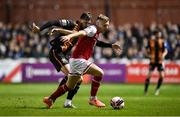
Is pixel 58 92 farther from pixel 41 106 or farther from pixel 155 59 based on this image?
pixel 155 59

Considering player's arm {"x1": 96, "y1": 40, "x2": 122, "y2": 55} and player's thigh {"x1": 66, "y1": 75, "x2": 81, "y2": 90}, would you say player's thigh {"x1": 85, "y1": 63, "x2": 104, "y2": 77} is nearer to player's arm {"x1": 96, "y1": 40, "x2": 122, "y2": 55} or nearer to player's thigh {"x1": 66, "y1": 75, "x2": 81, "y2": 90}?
player's thigh {"x1": 66, "y1": 75, "x2": 81, "y2": 90}

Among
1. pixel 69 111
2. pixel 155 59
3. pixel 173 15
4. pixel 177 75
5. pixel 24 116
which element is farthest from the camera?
pixel 173 15

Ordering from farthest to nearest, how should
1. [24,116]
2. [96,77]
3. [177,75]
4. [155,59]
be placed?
[177,75] < [155,59] < [96,77] < [24,116]

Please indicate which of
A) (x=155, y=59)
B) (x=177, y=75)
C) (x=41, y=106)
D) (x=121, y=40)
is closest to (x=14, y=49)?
(x=121, y=40)

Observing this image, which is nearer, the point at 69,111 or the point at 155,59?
the point at 69,111

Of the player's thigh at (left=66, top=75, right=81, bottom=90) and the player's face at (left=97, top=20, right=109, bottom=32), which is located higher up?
the player's face at (left=97, top=20, right=109, bottom=32)

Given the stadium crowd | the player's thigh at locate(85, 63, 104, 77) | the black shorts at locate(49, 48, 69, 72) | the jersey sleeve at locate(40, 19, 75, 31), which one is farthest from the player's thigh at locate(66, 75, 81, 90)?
the stadium crowd

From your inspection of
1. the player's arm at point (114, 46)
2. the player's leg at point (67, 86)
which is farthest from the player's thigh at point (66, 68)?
the player's leg at point (67, 86)

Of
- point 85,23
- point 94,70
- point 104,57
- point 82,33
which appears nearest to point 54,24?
point 85,23

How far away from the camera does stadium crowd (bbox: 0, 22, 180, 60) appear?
110 feet

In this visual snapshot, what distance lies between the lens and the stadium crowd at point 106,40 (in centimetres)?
3341

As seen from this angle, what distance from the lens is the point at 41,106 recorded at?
1681cm

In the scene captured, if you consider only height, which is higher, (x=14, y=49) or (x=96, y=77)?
(x=96, y=77)

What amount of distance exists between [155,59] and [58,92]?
970 cm
